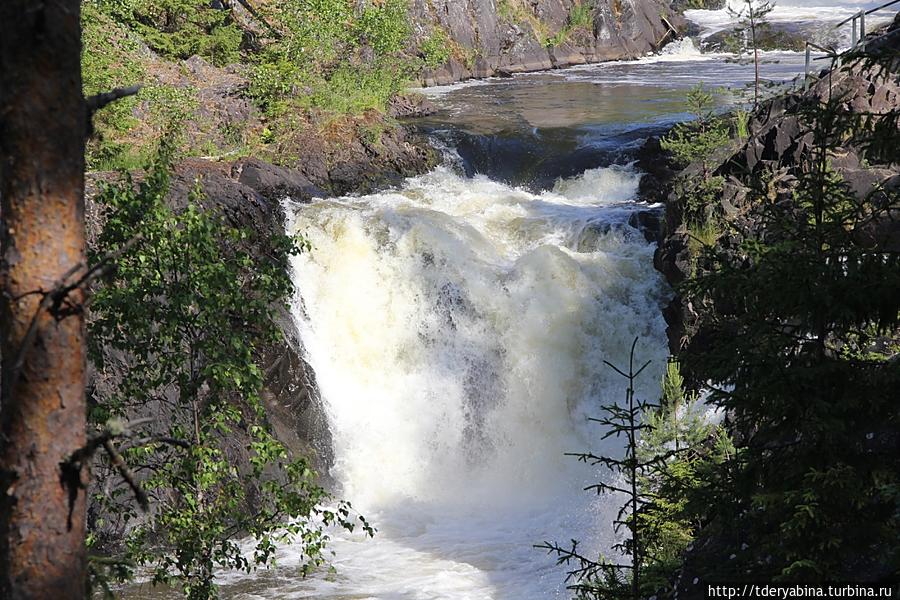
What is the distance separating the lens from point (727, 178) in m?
13.7

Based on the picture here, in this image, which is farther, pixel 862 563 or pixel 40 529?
pixel 862 563

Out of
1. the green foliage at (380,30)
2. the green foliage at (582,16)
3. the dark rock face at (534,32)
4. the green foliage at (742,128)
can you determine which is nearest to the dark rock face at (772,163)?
the green foliage at (742,128)

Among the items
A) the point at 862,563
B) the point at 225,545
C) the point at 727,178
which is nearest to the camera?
the point at 862,563

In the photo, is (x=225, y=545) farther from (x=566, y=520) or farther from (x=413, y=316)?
(x=413, y=316)

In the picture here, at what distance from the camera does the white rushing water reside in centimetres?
1340

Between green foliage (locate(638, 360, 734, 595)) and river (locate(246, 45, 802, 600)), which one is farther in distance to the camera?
river (locate(246, 45, 802, 600))

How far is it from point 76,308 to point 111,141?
42.2 ft

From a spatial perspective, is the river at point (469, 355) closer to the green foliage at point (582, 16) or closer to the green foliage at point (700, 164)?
the green foliage at point (700, 164)

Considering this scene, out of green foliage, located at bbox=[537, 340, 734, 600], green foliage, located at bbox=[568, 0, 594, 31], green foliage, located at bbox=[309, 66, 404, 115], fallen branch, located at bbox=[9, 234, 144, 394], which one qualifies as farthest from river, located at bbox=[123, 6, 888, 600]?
green foliage, located at bbox=[568, 0, 594, 31]

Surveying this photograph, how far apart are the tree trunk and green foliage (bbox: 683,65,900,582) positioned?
309 centimetres

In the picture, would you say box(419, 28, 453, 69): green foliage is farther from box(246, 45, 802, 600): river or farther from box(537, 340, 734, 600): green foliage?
box(537, 340, 734, 600): green foliage

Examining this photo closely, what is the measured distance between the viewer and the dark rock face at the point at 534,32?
3003cm

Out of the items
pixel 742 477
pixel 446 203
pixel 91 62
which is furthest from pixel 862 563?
pixel 91 62

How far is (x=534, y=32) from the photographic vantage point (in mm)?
32531
